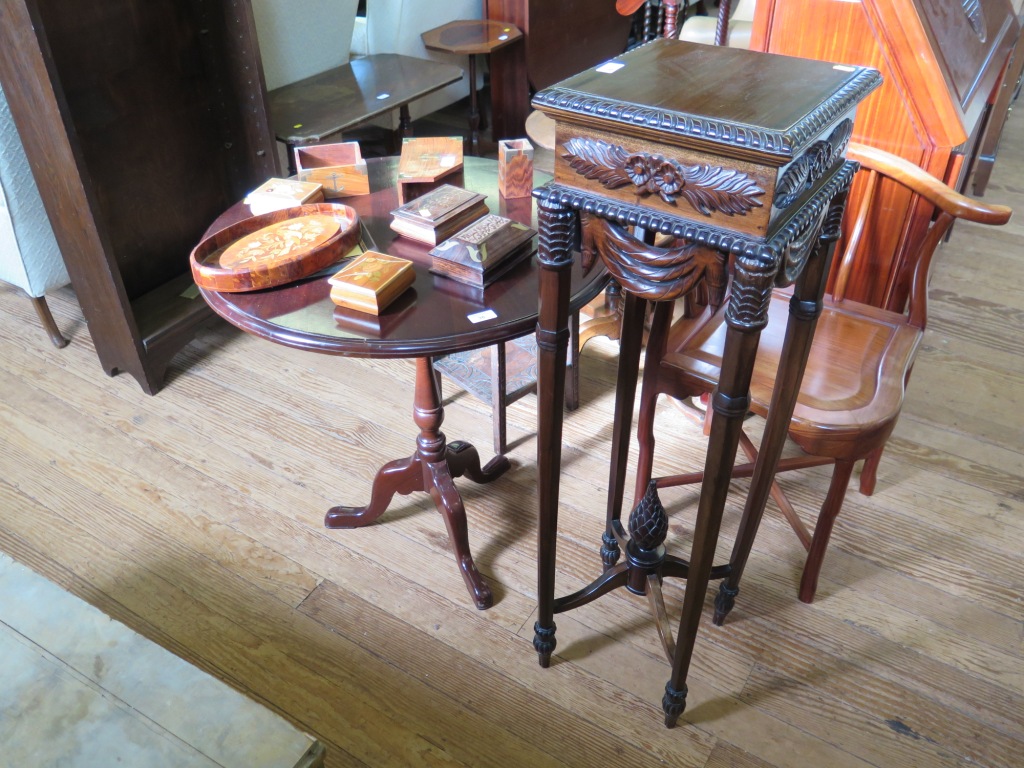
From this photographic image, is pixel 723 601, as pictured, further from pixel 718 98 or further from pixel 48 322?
pixel 48 322

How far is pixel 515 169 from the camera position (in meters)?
1.73

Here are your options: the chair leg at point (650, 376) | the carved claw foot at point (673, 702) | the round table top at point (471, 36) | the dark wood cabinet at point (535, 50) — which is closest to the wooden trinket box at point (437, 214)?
the chair leg at point (650, 376)

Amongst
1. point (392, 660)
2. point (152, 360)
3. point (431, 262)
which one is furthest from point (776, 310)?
point (152, 360)

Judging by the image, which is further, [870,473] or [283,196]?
[870,473]

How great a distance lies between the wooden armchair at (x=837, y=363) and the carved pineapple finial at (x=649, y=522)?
164mm

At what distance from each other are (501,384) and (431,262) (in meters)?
0.49

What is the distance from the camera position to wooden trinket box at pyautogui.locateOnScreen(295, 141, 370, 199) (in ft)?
5.71

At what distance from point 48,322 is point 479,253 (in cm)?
169

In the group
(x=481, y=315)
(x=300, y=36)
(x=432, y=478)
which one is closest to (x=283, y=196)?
(x=481, y=315)

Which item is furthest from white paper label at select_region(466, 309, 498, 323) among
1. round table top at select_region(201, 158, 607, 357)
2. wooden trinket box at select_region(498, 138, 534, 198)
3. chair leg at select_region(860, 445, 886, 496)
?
chair leg at select_region(860, 445, 886, 496)

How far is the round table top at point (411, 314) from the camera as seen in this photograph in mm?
1328

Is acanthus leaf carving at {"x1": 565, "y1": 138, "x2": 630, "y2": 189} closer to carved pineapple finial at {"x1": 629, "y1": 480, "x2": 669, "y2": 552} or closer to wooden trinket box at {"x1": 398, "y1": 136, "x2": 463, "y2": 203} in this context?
carved pineapple finial at {"x1": 629, "y1": 480, "x2": 669, "y2": 552}

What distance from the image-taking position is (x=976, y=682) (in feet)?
5.19

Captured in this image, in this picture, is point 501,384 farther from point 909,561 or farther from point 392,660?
point 909,561
